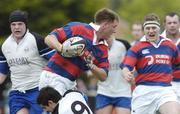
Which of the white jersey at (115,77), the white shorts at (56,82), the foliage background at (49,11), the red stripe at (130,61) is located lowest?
the foliage background at (49,11)

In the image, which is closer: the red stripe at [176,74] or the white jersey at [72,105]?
the white jersey at [72,105]

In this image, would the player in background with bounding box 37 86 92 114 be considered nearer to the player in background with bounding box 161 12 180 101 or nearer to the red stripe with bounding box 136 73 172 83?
the red stripe with bounding box 136 73 172 83

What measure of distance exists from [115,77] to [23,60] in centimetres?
238

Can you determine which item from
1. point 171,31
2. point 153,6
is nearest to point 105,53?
point 171,31

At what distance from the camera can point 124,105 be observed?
13.6 m

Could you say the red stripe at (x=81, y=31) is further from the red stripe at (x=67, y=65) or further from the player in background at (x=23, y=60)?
the player in background at (x=23, y=60)

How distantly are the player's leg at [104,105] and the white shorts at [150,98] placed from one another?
163 centimetres

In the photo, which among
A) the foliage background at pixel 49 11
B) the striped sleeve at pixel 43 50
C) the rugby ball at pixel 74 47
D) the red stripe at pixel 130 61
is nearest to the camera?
the rugby ball at pixel 74 47

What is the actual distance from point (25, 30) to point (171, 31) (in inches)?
102

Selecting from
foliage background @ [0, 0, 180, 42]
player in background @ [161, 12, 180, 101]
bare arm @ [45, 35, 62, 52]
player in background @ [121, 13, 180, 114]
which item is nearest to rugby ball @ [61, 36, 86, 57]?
bare arm @ [45, 35, 62, 52]

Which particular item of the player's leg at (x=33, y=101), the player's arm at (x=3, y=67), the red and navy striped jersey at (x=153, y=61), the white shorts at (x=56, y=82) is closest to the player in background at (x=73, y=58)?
the white shorts at (x=56, y=82)

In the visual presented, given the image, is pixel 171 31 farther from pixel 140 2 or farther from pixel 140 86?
pixel 140 2

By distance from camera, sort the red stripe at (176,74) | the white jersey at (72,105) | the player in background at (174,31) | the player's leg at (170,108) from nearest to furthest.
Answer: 1. the white jersey at (72,105)
2. the player's leg at (170,108)
3. the red stripe at (176,74)
4. the player in background at (174,31)

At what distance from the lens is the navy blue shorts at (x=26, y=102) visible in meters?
12.1
